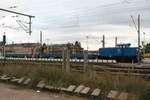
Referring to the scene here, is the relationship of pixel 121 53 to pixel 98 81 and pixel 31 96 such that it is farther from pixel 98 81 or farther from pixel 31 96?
pixel 31 96

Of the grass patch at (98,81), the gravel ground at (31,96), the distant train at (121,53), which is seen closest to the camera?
the grass patch at (98,81)

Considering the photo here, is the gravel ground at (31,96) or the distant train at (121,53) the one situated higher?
the distant train at (121,53)

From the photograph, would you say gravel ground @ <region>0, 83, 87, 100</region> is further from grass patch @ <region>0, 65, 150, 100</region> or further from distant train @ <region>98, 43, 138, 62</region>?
distant train @ <region>98, 43, 138, 62</region>

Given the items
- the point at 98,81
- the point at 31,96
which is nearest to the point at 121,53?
the point at 98,81

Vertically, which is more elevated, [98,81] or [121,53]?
[121,53]

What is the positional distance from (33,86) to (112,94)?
3686 mm

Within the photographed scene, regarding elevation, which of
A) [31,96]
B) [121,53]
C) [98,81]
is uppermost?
Result: [121,53]

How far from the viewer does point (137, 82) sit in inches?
263

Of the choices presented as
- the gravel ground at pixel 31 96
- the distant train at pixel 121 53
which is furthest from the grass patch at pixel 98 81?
the distant train at pixel 121 53

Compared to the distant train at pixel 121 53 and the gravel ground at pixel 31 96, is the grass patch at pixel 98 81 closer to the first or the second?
the gravel ground at pixel 31 96

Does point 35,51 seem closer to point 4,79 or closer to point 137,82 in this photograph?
point 4,79

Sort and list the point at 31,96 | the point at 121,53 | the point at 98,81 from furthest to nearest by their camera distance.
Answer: the point at 121,53, the point at 98,81, the point at 31,96

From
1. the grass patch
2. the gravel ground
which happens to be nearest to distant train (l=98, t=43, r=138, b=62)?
the grass patch

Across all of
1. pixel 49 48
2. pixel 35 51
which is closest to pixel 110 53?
pixel 49 48
